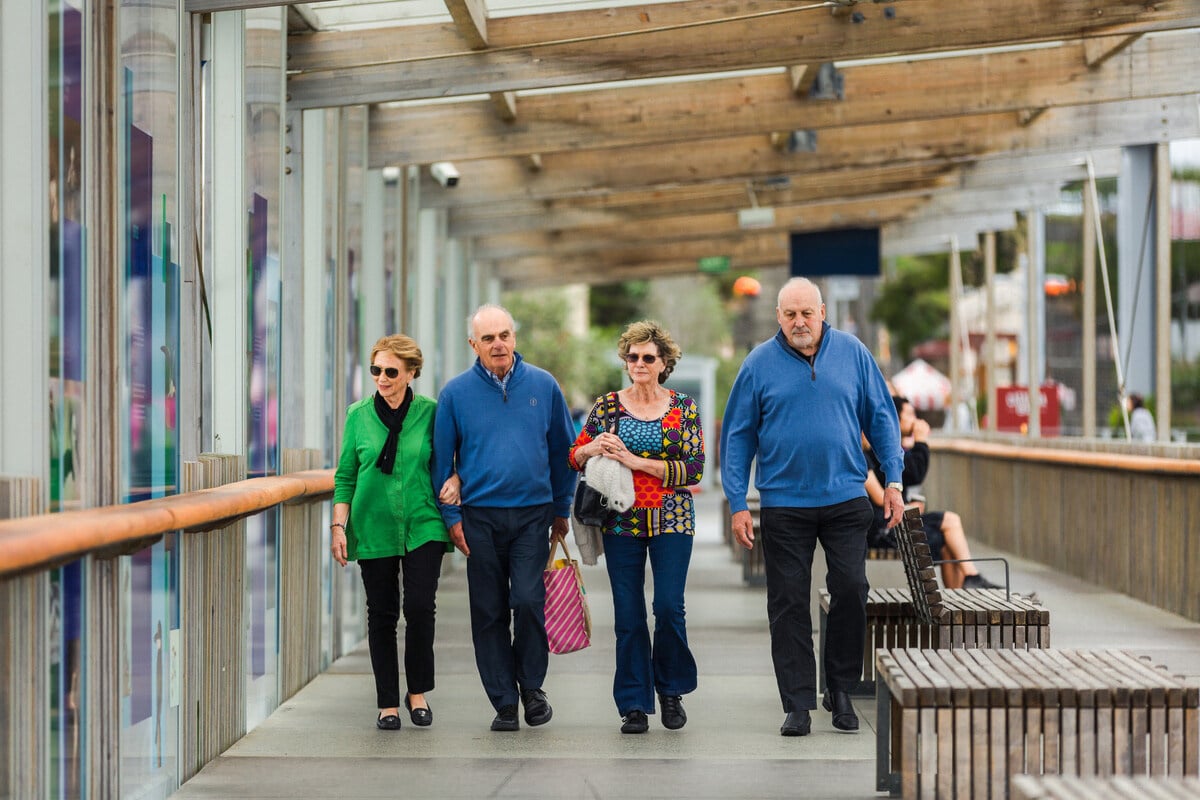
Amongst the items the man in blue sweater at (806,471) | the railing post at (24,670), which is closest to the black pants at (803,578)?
the man in blue sweater at (806,471)

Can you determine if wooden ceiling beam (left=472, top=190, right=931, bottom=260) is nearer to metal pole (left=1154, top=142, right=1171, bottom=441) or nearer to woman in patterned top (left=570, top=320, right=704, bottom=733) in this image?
metal pole (left=1154, top=142, right=1171, bottom=441)

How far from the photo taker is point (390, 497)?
7031 mm

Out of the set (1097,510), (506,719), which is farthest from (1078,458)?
(506,719)

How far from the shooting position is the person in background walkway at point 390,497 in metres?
7.03

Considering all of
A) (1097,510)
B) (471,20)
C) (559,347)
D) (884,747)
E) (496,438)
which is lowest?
(884,747)

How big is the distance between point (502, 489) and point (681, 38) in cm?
348

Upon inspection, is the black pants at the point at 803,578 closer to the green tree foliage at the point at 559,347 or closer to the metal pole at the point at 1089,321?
the metal pole at the point at 1089,321

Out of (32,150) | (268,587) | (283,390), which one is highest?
(32,150)

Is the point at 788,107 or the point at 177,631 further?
the point at 788,107

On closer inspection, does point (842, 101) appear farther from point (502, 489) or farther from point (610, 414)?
point (502, 489)

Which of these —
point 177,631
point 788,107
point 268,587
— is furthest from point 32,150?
point 788,107

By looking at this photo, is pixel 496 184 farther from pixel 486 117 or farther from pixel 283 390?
pixel 283 390

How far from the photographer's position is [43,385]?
475cm

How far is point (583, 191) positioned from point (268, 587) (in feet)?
26.8
